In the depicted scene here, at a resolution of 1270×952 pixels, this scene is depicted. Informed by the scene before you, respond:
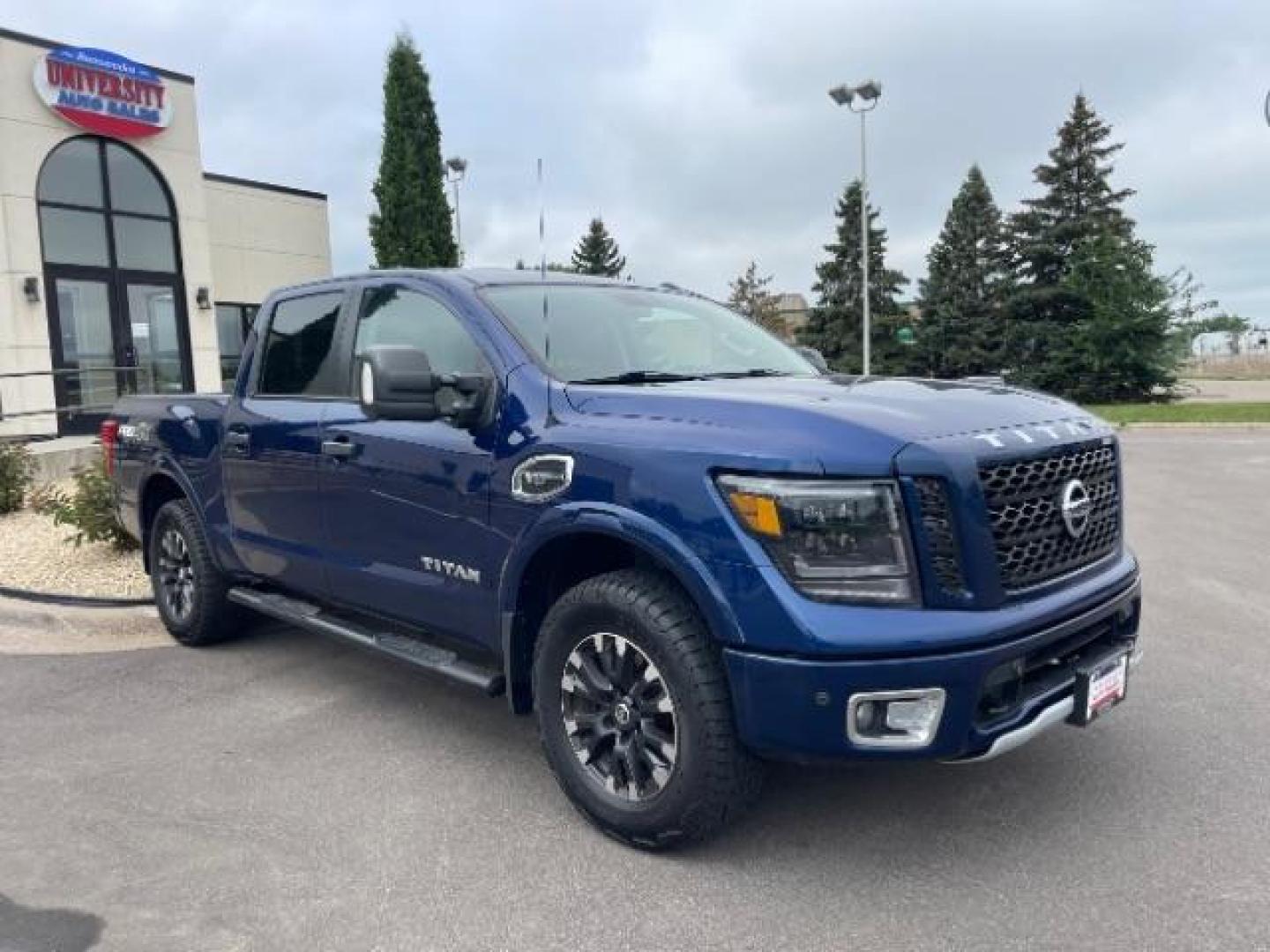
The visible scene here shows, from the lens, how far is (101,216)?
1703cm

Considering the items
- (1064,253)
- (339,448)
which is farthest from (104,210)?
(1064,253)

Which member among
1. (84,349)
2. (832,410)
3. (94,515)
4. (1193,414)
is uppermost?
(84,349)

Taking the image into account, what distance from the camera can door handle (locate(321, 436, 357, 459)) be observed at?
13.6ft

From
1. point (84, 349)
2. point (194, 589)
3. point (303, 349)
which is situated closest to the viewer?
point (303, 349)

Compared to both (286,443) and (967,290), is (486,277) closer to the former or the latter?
(286,443)

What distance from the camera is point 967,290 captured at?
1458 inches

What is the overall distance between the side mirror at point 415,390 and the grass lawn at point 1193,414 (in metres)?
17.2

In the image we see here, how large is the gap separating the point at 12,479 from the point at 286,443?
6.42 m

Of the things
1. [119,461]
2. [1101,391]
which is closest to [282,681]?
[119,461]

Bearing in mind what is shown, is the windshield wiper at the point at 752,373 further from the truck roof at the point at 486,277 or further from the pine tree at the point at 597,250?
the pine tree at the point at 597,250

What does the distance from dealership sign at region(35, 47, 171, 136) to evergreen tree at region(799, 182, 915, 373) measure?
1108 inches

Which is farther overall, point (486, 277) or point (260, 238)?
point (260, 238)

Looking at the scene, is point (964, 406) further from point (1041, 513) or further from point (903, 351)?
point (903, 351)

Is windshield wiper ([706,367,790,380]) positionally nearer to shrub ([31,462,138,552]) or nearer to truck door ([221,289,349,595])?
truck door ([221,289,349,595])
